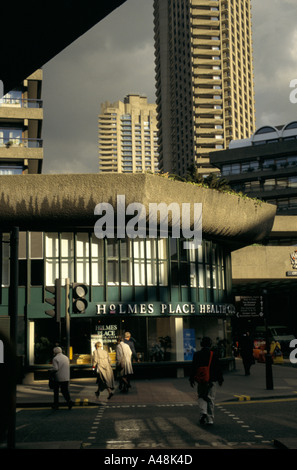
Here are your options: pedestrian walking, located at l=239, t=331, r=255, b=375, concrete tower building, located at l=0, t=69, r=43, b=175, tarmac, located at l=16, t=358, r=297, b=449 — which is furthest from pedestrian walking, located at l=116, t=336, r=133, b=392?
concrete tower building, located at l=0, t=69, r=43, b=175

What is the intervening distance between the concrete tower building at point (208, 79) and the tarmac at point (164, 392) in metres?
85.7

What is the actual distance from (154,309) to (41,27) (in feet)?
63.0

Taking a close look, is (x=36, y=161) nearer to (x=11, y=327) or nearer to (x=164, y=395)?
(x=164, y=395)

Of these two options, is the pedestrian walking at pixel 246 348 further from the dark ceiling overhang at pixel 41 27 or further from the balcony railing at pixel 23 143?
the balcony railing at pixel 23 143

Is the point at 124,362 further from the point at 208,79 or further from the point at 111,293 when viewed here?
the point at 208,79

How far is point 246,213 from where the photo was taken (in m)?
26.0

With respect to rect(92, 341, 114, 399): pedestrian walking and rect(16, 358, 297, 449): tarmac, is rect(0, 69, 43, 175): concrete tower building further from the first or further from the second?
rect(92, 341, 114, 399): pedestrian walking

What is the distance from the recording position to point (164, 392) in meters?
17.9

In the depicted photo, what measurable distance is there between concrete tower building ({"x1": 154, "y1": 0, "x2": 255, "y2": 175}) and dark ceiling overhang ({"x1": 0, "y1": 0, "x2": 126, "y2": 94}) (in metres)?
101

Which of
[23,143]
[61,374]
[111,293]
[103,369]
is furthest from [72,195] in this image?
Answer: [23,143]

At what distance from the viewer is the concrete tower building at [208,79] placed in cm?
10988

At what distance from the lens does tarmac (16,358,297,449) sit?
1555 centimetres
